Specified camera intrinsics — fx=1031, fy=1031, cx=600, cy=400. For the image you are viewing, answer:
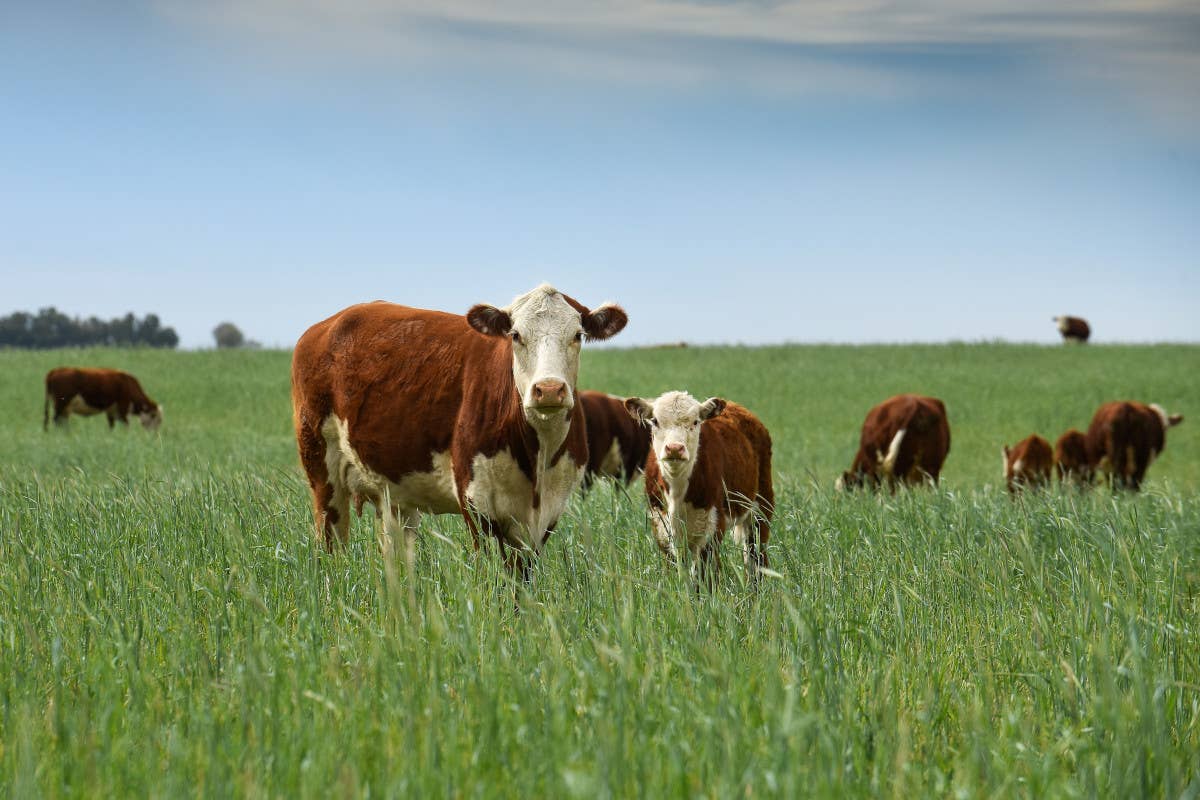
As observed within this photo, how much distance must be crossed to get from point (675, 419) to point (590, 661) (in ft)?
10.2

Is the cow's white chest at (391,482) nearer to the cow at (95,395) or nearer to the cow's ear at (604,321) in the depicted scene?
the cow's ear at (604,321)

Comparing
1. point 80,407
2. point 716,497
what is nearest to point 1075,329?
point 80,407

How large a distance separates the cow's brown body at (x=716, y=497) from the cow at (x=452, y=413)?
0.92 m

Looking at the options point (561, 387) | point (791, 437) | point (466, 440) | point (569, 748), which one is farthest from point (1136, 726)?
point (791, 437)

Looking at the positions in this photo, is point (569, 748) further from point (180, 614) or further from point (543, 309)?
point (543, 309)

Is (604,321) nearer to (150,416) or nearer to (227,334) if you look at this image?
(150,416)

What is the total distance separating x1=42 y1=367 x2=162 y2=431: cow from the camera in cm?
2675

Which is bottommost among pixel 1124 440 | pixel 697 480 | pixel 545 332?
pixel 1124 440

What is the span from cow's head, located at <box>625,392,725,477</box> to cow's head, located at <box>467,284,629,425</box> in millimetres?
955

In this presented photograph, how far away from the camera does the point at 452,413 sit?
5.86 meters

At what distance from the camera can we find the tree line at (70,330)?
3585 inches

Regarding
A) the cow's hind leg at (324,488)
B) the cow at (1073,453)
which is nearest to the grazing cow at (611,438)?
the cow's hind leg at (324,488)

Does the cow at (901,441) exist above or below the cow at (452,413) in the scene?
below

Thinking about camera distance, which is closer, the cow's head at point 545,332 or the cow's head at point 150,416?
the cow's head at point 545,332
